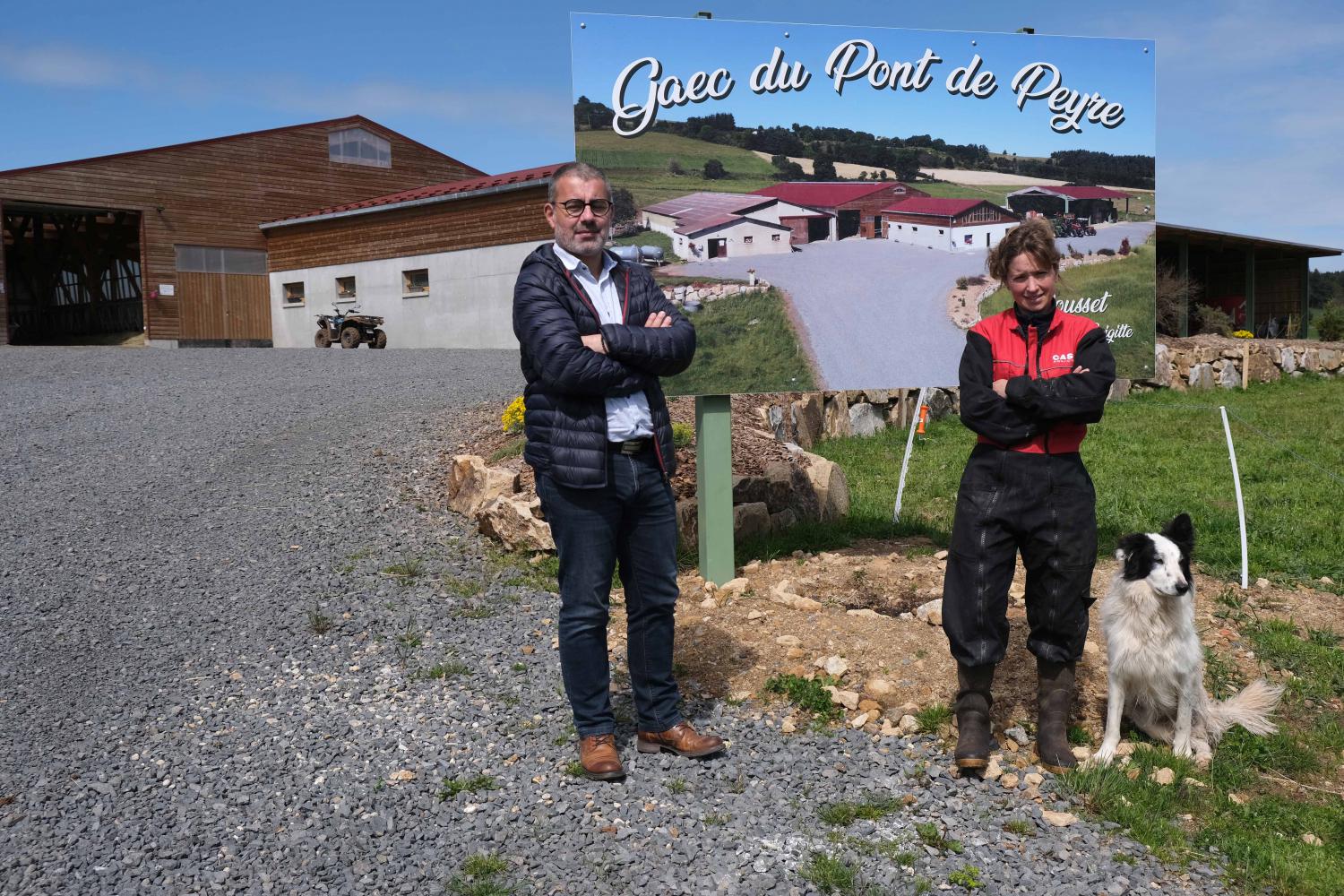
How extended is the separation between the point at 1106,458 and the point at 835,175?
221 inches

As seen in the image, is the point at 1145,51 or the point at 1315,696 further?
the point at 1145,51

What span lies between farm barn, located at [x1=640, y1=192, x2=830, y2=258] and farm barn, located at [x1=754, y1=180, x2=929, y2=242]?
1.8 inches

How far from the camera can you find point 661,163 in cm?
508

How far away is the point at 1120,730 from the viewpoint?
390 cm

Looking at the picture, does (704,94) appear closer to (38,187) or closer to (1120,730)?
(1120,730)

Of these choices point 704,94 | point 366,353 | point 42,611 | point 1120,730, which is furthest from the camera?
point 366,353

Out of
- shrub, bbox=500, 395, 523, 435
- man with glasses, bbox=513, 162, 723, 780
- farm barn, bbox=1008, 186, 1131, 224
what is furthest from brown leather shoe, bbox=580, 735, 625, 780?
shrub, bbox=500, 395, 523, 435

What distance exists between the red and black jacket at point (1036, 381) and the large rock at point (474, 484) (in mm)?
3726

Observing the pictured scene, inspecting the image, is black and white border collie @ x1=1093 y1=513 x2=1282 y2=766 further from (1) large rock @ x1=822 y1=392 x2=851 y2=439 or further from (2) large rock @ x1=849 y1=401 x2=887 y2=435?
(2) large rock @ x1=849 y1=401 x2=887 y2=435

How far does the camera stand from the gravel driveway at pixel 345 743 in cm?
309

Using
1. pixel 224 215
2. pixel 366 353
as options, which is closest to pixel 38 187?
pixel 224 215

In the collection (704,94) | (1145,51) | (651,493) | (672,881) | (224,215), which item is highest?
(224,215)

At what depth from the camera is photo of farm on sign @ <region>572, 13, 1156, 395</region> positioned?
5039mm

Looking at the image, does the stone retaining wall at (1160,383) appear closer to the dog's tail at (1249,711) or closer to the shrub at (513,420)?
the shrub at (513,420)
